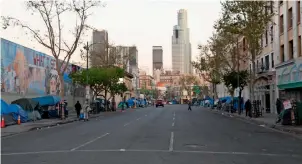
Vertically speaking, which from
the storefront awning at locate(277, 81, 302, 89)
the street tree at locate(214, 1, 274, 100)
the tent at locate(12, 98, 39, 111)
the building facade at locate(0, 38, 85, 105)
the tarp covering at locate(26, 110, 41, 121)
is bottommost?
the tarp covering at locate(26, 110, 41, 121)

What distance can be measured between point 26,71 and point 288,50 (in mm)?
25834

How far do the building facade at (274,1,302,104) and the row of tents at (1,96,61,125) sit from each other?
22051 mm

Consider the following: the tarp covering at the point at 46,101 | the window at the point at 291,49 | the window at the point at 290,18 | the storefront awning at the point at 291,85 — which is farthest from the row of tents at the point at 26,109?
the window at the point at 290,18

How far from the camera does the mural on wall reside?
3872cm

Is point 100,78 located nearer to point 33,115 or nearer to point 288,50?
point 33,115

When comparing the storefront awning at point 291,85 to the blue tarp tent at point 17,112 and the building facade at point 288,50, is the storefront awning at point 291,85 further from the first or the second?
the blue tarp tent at point 17,112

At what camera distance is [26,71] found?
43906 millimetres

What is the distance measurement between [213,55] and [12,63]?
94.0 ft

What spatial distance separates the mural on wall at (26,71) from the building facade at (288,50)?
24940 millimetres

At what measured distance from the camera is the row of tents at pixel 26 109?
3242 cm

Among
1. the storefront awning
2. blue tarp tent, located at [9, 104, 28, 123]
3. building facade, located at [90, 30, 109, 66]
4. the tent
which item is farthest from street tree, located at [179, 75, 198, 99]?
blue tarp tent, located at [9, 104, 28, 123]

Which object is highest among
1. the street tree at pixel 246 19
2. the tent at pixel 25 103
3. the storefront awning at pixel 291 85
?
the street tree at pixel 246 19

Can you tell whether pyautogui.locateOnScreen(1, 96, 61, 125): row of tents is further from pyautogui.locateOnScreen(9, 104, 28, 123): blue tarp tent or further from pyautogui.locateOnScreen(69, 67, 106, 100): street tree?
pyautogui.locateOnScreen(69, 67, 106, 100): street tree

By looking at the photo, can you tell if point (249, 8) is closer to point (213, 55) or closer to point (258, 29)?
point (258, 29)
